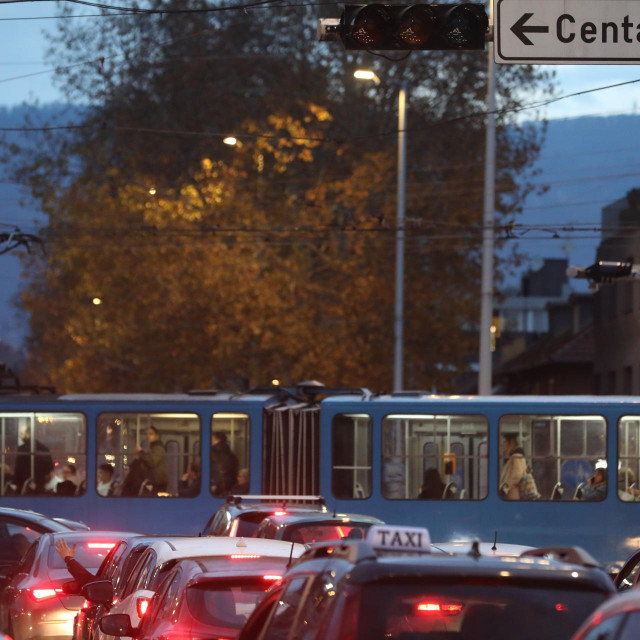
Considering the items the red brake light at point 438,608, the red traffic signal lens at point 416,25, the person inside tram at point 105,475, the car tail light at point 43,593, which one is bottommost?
the person inside tram at point 105,475

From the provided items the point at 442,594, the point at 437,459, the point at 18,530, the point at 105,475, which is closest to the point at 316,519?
the point at 18,530

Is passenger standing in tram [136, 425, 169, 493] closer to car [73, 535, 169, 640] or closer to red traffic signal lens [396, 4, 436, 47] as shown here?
car [73, 535, 169, 640]

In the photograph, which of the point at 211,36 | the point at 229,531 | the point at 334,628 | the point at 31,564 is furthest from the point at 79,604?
the point at 211,36

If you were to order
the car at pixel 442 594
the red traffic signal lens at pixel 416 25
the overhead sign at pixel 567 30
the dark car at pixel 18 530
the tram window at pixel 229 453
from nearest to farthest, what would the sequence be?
1. the car at pixel 442 594
2. the red traffic signal lens at pixel 416 25
3. the overhead sign at pixel 567 30
4. the dark car at pixel 18 530
5. the tram window at pixel 229 453

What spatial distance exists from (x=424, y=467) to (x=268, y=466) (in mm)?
2590

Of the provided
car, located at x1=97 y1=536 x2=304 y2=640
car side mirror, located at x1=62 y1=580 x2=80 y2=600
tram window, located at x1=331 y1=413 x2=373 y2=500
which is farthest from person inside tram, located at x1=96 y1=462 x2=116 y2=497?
car, located at x1=97 y1=536 x2=304 y2=640

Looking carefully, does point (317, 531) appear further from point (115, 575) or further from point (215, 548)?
point (215, 548)

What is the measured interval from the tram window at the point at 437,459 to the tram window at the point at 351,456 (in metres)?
0.30

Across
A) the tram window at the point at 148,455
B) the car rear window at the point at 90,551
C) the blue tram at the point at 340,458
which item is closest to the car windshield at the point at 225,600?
the car rear window at the point at 90,551

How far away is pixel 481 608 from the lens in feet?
18.9

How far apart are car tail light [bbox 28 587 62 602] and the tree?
2036cm

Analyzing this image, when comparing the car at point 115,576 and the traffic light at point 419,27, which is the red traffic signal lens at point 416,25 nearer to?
the traffic light at point 419,27

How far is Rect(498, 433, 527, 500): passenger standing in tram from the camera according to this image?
2431 cm

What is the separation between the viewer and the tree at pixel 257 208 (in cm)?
3925
